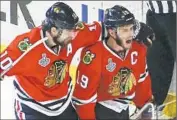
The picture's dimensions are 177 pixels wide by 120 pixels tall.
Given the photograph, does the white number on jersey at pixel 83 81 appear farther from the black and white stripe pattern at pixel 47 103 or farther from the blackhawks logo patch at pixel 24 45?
the blackhawks logo patch at pixel 24 45

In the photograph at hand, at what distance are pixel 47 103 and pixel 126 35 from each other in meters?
0.40

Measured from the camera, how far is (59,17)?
5.65ft

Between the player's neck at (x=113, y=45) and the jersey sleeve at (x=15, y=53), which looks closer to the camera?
the jersey sleeve at (x=15, y=53)

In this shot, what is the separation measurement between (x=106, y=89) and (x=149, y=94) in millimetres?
194

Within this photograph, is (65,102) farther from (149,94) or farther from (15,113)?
(149,94)

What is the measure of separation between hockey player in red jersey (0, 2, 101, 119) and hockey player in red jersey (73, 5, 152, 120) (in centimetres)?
7

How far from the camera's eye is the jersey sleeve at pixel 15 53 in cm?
166

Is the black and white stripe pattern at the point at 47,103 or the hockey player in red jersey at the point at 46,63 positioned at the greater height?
the hockey player in red jersey at the point at 46,63

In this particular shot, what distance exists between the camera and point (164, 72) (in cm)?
201

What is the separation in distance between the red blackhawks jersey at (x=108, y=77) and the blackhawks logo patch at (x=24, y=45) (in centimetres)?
25

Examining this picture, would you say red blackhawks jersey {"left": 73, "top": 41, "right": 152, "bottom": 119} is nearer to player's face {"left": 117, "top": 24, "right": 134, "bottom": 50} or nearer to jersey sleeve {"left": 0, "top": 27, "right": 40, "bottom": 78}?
player's face {"left": 117, "top": 24, "right": 134, "bottom": 50}

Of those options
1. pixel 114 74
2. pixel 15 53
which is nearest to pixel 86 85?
pixel 114 74

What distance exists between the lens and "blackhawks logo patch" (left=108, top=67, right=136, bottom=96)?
6.29 ft

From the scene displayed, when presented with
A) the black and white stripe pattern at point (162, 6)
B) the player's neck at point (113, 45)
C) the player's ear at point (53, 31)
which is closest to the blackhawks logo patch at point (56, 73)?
the player's ear at point (53, 31)
